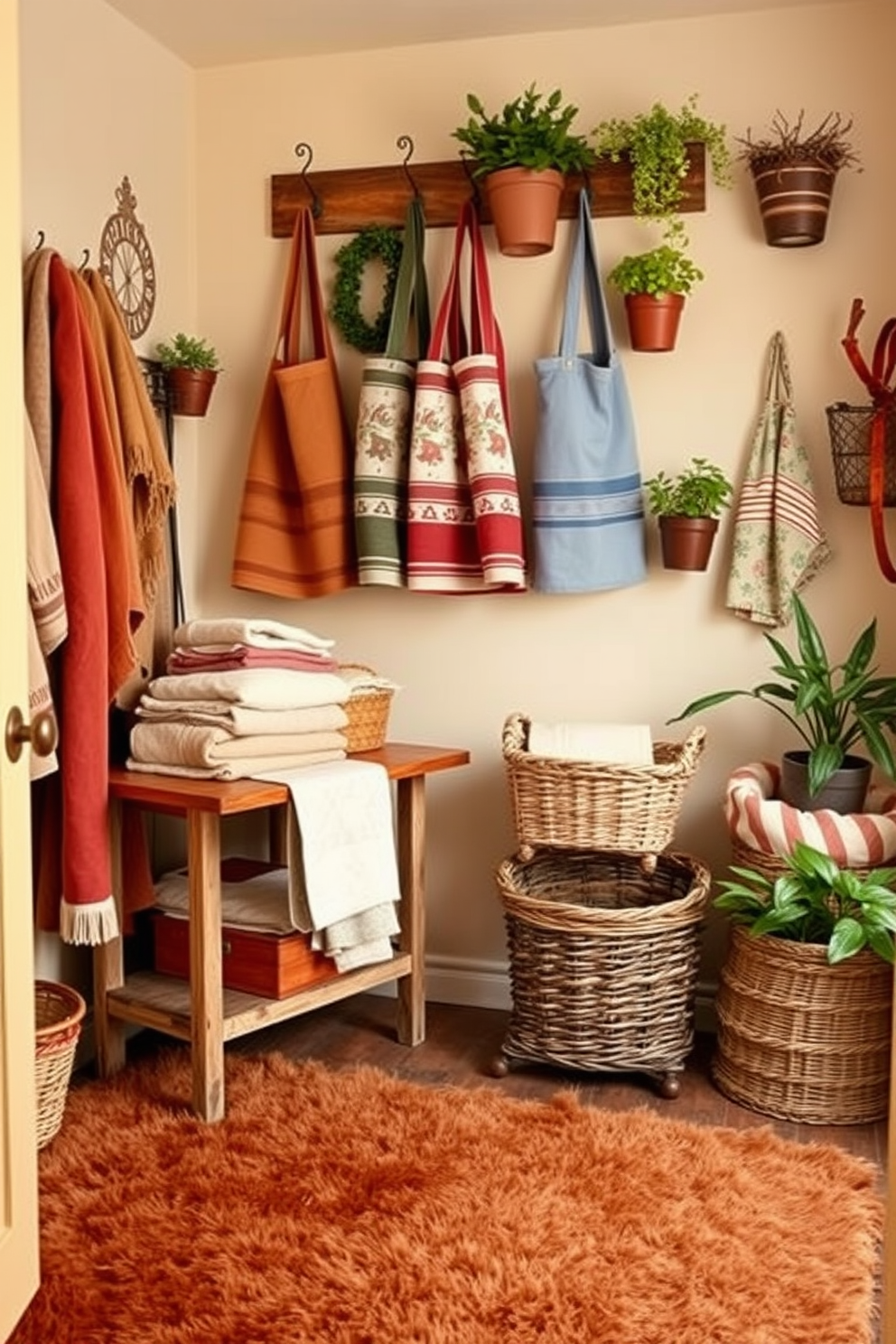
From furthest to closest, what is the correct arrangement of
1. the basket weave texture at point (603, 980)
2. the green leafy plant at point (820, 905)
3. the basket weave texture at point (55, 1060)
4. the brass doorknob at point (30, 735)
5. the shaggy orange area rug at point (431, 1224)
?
the basket weave texture at point (603, 980)
the green leafy plant at point (820, 905)
the basket weave texture at point (55, 1060)
the shaggy orange area rug at point (431, 1224)
the brass doorknob at point (30, 735)

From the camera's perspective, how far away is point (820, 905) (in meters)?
2.80

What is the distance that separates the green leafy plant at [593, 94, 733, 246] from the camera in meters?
3.13

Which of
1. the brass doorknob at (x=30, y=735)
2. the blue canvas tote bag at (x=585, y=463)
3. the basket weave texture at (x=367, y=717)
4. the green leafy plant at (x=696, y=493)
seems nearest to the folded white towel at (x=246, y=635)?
the basket weave texture at (x=367, y=717)

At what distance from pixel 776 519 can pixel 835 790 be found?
2.03 feet

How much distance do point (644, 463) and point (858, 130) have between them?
85 centimetres

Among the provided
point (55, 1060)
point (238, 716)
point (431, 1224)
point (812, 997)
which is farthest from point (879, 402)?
point (55, 1060)

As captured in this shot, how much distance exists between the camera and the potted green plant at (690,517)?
3.13 metres

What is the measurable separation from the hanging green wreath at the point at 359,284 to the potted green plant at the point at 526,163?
0.31m

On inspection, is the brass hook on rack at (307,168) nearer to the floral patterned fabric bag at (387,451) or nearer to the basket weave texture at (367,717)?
the floral patterned fabric bag at (387,451)

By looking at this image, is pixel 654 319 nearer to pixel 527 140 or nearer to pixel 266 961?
pixel 527 140

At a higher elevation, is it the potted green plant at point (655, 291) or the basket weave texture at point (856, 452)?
the potted green plant at point (655, 291)

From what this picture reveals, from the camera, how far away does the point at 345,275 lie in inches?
135

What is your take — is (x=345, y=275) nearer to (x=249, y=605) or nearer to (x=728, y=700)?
(x=249, y=605)

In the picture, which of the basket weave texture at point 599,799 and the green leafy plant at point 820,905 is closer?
the green leafy plant at point 820,905
